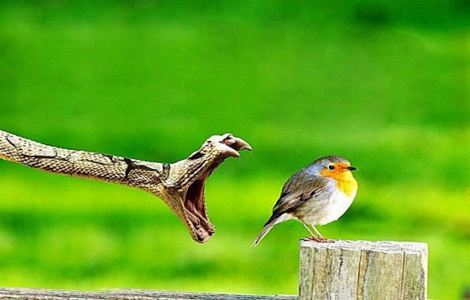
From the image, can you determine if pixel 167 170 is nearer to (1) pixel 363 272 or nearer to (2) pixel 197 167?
(2) pixel 197 167

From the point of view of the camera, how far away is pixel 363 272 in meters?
1.35

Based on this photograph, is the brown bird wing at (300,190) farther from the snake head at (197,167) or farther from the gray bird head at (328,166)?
the snake head at (197,167)

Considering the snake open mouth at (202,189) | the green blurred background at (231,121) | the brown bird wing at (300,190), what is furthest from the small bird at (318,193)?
the green blurred background at (231,121)

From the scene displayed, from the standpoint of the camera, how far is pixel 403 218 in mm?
2764

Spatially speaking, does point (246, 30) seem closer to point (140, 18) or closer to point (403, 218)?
point (140, 18)

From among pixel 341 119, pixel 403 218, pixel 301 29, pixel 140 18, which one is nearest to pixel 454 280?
pixel 403 218

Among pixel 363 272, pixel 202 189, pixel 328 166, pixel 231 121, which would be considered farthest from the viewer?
pixel 231 121

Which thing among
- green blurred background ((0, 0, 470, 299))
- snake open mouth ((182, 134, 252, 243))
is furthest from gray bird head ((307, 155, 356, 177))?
green blurred background ((0, 0, 470, 299))

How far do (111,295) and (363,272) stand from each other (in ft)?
0.85

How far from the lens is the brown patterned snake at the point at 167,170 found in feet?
4.68

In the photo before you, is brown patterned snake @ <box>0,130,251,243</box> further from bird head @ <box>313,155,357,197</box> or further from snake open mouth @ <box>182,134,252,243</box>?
bird head @ <box>313,155,357,197</box>

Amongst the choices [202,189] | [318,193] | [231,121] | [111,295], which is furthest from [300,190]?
[231,121]

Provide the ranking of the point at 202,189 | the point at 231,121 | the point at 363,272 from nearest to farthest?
1. the point at 363,272
2. the point at 202,189
3. the point at 231,121

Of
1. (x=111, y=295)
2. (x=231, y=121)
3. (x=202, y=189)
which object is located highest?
(x=231, y=121)
